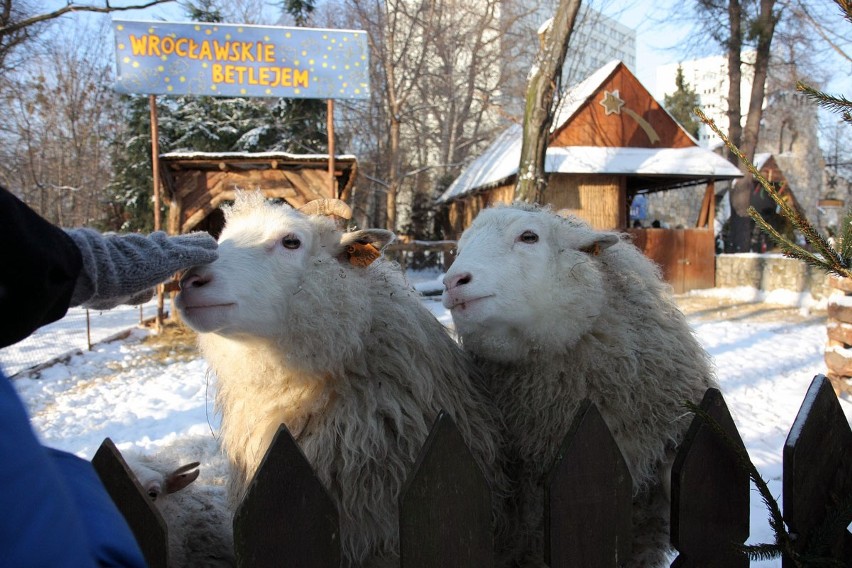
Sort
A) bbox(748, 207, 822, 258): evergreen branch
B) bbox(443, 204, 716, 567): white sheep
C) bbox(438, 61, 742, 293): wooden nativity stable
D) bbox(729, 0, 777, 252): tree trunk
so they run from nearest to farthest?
bbox(748, 207, 822, 258): evergreen branch < bbox(443, 204, 716, 567): white sheep < bbox(438, 61, 742, 293): wooden nativity stable < bbox(729, 0, 777, 252): tree trunk

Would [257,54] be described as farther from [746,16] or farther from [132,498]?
[746,16]

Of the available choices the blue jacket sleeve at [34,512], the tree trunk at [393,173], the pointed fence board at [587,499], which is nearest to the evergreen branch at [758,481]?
the pointed fence board at [587,499]

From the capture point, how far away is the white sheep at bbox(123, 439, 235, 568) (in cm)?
191

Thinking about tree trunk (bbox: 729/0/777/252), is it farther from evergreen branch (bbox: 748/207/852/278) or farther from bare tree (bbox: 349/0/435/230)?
evergreen branch (bbox: 748/207/852/278)

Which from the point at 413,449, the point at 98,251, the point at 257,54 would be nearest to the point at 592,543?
the point at 413,449

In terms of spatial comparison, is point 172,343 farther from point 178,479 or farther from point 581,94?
point 581,94

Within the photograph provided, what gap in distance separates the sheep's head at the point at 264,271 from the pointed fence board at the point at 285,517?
66cm

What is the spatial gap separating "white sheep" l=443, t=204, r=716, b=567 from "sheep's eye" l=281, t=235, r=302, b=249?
56cm

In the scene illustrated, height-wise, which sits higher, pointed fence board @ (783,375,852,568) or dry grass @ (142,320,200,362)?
pointed fence board @ (783,375,852,568)

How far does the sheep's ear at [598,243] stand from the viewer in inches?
85.7

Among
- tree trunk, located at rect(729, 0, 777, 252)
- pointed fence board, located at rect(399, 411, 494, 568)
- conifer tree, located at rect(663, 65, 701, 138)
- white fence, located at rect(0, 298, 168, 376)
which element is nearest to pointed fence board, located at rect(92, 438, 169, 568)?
pointed fence board, located at rect(399, 411, 494, 568)

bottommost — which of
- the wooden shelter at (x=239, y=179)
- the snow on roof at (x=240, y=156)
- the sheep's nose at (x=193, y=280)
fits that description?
the sheep's nose at (x=193, y=280)

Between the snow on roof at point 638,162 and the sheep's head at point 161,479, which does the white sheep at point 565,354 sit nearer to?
the sheep's head at point 161,479

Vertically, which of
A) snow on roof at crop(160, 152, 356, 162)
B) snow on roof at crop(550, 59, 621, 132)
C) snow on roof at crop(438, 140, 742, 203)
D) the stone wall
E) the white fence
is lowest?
the white fence
